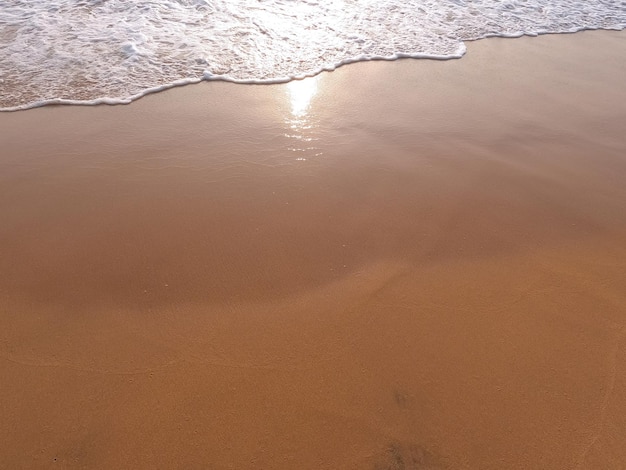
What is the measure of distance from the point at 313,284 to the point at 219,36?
4.43m

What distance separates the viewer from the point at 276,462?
6.09 ft

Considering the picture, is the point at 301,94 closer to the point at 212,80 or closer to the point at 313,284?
the point at 212,80

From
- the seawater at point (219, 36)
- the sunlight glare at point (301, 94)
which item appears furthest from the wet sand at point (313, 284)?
the seawater at point (219, 36)

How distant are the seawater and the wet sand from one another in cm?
65

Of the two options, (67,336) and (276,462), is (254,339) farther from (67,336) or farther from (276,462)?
(67,336)

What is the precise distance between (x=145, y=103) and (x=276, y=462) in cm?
376

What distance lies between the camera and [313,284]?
2.63 meters

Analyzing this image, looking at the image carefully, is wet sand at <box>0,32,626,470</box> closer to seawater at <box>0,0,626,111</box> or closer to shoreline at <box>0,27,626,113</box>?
shoreline at <box>0,27,626,113</box>

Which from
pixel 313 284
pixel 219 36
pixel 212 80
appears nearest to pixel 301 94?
pixel 212 80

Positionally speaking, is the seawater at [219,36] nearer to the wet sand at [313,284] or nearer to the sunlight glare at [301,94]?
the sunlight glare at [301,94]

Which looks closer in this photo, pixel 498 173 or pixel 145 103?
pixel 498 173

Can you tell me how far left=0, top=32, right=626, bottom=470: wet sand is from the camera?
1960 mm

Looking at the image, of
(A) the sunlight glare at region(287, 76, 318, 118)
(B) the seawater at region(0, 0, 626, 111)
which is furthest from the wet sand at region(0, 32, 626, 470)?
(B) the seawater at region(0, 0, 626, 111)

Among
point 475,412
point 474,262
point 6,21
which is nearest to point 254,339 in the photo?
point 475,412
